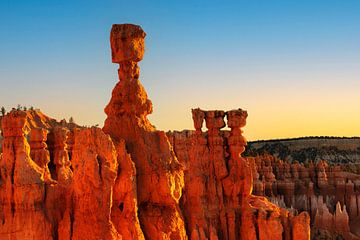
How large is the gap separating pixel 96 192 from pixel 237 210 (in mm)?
13930

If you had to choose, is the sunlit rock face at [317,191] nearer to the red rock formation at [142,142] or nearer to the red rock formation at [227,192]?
the red rock formation at [227,192]

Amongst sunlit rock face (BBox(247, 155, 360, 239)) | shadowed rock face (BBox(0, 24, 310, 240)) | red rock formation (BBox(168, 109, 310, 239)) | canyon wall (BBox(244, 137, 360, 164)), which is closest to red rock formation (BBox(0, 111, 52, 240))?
shadowed rock face (BBox(0, 24, 310, 240))

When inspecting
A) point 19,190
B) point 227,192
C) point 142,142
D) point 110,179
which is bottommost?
point 227,192

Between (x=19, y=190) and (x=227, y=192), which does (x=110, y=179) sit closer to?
(x=19, y=190)

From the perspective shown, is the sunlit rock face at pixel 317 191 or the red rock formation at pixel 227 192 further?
the sunlit rock face at pixel 317 191

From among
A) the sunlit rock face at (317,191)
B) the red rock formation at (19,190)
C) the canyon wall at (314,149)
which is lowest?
the sunlit rock face at (317,191)

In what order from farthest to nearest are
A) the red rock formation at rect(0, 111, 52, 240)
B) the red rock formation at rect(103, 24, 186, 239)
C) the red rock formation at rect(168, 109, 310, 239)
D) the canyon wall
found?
the canyon wall < the red rock formation at rect(168, 109, 310, 239) < the red rock formation at rect(103, 24, 186, 239) < the red rock formation at rect(0, 111, 52, 240)

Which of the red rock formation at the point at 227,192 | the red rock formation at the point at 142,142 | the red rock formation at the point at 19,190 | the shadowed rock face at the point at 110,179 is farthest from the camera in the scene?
the red rock formation at the point at 227,192

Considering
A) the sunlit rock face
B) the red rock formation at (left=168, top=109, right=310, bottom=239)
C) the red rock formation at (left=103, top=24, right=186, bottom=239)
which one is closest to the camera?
the red rock formation at (left=103, top=24, right=186, bottom=239)

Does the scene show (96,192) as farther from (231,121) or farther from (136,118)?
(231,121)

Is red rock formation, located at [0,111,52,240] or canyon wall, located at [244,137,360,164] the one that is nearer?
red rock formation, located at [0,111,52,240]

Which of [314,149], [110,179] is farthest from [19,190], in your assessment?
[314,149]

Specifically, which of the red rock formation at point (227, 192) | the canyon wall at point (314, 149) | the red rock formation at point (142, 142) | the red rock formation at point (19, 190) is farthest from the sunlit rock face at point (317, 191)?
the canyon wall at point (314, 149)

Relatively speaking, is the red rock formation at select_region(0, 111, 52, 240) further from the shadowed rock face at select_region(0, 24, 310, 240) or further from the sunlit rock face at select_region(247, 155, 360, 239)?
the sunlit rock face at select_region(247, 155, 360, 239)
